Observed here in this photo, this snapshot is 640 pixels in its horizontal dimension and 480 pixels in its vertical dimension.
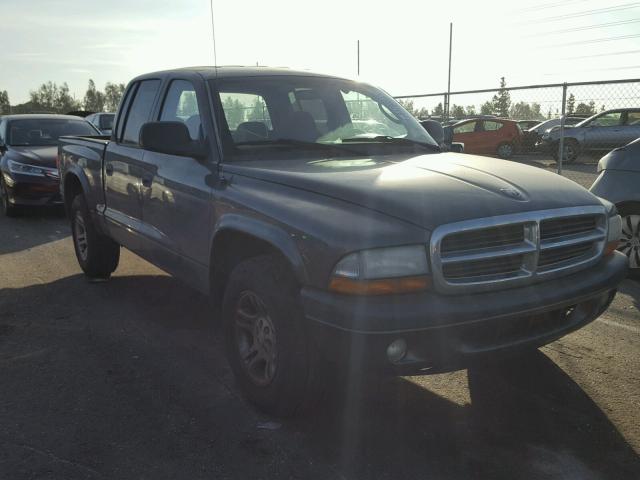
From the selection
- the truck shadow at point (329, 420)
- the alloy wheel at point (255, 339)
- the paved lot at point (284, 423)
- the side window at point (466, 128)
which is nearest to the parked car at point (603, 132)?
the side window at point (466, 128)

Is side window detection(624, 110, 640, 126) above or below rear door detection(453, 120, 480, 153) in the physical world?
above

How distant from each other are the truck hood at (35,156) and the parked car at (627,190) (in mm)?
7918

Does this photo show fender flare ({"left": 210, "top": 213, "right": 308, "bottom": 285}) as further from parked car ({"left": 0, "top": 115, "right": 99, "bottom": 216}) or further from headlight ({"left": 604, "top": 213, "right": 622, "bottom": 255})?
parked car ({"left": 0, "top": 115, "right": 99, "bottom": 216})

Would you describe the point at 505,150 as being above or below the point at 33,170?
below

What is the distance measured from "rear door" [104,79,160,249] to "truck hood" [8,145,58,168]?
15.9 feet

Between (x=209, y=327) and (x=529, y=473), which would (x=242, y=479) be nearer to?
(x=529, y=473)

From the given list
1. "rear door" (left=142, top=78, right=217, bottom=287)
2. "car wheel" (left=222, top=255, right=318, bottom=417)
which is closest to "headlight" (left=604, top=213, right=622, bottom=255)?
"car wheel" (left=222, top=255, right=318, bottom=417)

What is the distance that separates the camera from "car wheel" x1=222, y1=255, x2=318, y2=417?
280 centimetres

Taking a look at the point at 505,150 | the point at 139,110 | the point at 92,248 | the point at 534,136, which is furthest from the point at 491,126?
the point at 139,110

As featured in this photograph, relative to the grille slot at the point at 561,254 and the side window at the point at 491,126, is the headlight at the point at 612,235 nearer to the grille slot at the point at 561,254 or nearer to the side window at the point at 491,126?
the grille slot at the point at 561,254

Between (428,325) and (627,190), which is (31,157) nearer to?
(627,190)

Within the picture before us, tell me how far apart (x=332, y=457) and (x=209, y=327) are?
2.06m

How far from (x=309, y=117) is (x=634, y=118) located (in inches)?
558

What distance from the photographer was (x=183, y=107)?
416 centimetres
